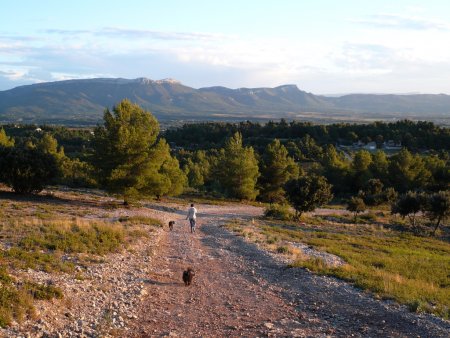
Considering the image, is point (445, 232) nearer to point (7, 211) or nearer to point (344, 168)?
point (344, 168)

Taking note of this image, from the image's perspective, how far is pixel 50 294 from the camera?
11.5 metres

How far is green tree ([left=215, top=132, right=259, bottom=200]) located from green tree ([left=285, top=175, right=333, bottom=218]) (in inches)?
540

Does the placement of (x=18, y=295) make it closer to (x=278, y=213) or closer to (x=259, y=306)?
(x=259, y=306)

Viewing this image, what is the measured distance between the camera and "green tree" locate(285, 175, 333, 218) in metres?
43.0

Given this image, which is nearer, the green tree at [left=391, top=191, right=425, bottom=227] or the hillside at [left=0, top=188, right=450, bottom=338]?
the hillside at [left=0, top=188, right=450, bottom=338]

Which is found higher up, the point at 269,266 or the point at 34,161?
the point at 34,161

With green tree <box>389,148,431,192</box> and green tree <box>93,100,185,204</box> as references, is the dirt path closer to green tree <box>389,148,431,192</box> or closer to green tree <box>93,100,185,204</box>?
green tree <box>93,100,185,204</box>

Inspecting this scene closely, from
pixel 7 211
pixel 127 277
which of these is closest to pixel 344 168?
pixel 7 211

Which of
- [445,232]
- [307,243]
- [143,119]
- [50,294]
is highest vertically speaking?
[143,119]

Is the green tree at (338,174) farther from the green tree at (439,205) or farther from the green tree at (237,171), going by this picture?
the green tree at (439,205)

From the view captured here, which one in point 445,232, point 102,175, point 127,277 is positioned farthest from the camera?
point 445,232

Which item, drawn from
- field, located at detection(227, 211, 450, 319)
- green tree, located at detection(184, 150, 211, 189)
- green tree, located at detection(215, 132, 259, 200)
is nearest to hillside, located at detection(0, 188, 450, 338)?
field, located at detection(227, 211, 450, 319)

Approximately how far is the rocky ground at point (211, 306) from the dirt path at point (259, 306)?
0.03m

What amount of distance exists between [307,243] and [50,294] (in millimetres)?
18518
